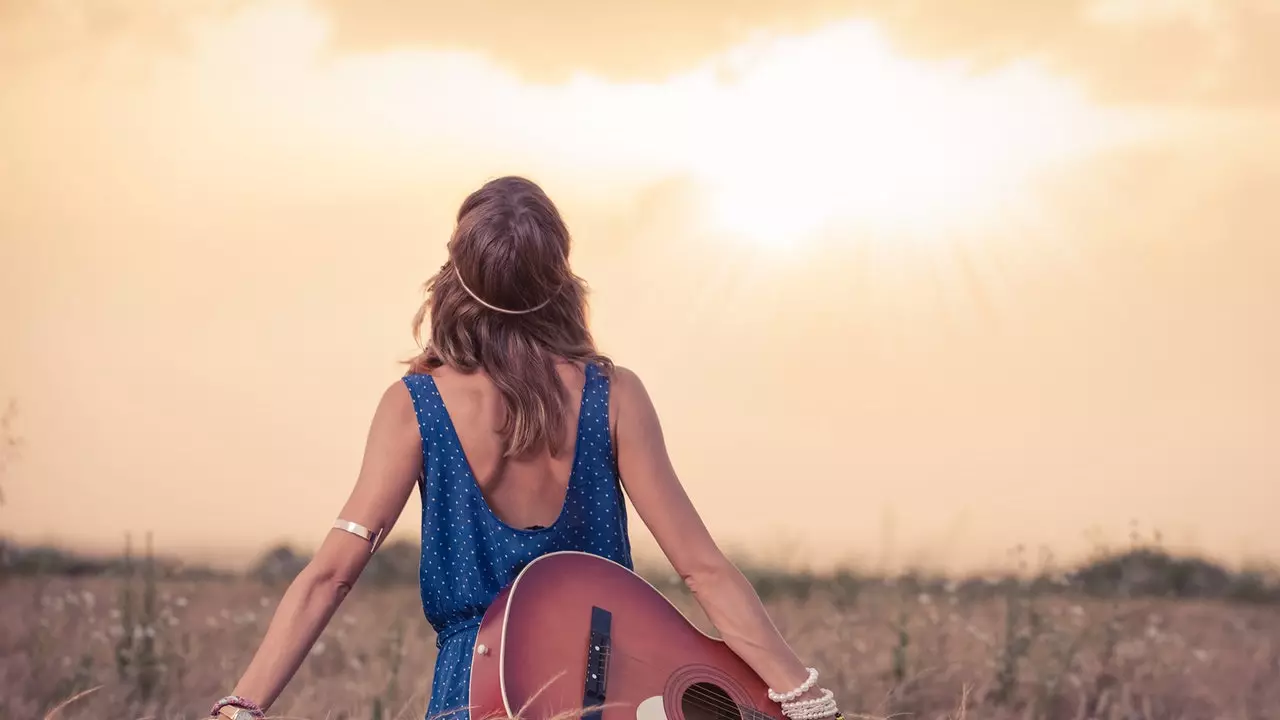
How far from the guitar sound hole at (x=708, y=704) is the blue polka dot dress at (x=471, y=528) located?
330 mm

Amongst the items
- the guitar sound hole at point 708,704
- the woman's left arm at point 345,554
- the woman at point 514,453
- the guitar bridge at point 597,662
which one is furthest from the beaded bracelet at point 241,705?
the guitar sound hole at point 708,704

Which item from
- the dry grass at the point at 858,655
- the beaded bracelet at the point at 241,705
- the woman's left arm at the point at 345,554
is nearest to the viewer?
the beaded bracelet at the point at 241,705

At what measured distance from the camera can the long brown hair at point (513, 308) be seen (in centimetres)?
266

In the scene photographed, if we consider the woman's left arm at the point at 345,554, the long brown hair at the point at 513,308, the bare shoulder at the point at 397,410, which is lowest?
the woman's left arm at the point at 345,554

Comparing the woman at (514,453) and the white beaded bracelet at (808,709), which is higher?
the woman at (514,453)

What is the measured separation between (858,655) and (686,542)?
2735mm

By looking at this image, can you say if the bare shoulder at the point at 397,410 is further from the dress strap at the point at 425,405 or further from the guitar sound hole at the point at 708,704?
the guitar sound hole at the point at 708,704

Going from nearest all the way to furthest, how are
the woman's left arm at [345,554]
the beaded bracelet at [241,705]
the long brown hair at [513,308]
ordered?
the beaded bracelet at [241,705], the woman's left arm at [345,554], the long brown hair at [513,308]

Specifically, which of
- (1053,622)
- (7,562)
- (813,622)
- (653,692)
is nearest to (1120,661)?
(1053,622)

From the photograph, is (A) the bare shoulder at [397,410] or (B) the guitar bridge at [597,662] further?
(A) the bare shoulder at [397,410]

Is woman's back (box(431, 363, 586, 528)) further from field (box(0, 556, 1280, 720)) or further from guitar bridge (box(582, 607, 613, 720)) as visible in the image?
field (box(0, 556, 1280, 720))

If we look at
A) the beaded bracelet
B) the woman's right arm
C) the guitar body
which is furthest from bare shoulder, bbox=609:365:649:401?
the beaded bracelet

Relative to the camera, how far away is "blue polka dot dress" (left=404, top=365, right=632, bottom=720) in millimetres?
2689

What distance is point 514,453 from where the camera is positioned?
2.69 m
